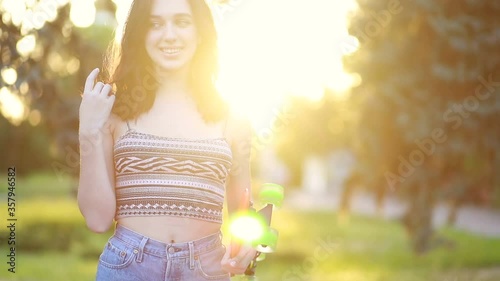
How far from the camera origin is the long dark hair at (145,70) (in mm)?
2916

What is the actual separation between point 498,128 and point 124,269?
1503 cm

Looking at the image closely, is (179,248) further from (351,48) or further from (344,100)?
(344,100)

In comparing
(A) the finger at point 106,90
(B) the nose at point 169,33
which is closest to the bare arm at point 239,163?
(B) the nose at point 169,33

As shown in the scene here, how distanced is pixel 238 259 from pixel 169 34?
2.87 feet

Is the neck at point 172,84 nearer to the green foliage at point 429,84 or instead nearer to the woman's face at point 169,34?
the woman's face at point 169,34

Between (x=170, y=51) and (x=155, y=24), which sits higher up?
(x=155, y=24)

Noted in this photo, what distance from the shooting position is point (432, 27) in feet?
55.0

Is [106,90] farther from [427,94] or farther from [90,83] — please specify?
[427,94]

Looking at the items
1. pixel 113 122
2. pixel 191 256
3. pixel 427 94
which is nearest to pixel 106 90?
pixel 113 122

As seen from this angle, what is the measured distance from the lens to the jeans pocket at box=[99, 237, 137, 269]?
280cm

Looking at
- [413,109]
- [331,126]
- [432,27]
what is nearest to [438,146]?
[413,109]

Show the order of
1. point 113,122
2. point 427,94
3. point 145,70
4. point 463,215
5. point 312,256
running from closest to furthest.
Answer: point 113,122 < point 145,70 < point 427,94 < point 312,256 < point 463,215

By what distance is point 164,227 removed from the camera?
284cm

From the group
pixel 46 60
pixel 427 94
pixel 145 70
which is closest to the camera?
pixel 145 70
